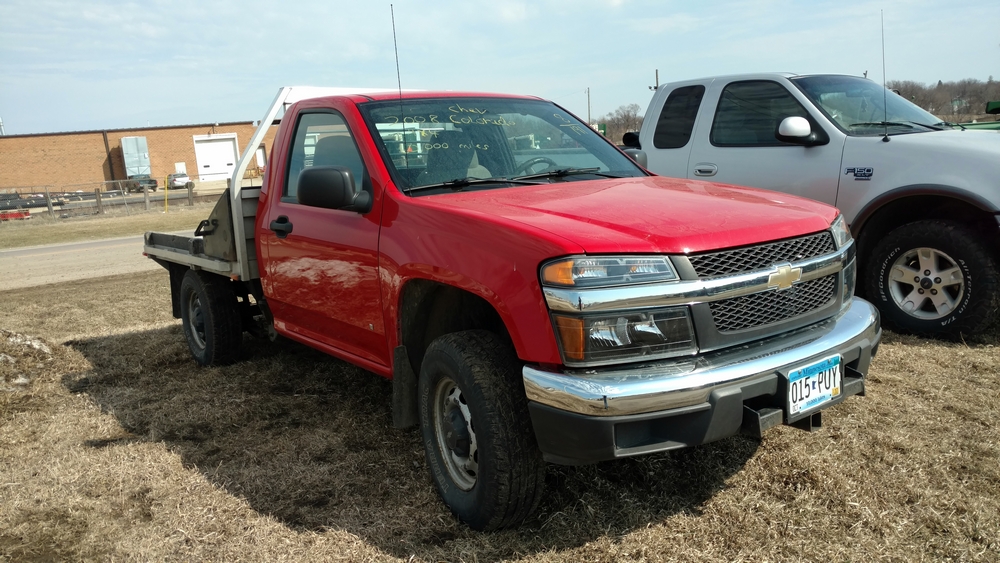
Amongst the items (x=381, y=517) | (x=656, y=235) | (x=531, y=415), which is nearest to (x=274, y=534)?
(x=381, y=517)

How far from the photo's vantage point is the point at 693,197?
3.48 metres

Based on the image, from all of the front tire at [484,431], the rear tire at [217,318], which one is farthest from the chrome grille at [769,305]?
the rear tire at [217,318]

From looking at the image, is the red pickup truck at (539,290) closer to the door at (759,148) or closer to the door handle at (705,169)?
the door at (759,148)

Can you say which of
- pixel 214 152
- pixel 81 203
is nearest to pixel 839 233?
pixel 81 203

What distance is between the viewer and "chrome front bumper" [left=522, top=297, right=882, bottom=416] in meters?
2.63

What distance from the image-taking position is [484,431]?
2.96m

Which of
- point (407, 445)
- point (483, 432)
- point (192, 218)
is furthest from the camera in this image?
point (192, 218)

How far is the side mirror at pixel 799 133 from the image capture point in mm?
5762

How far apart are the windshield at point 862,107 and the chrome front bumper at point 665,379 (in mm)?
3542

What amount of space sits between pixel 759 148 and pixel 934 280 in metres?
1.66

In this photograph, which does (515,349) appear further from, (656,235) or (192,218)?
(192,218)

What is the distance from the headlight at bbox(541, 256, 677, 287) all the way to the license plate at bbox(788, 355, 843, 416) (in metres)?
0.64

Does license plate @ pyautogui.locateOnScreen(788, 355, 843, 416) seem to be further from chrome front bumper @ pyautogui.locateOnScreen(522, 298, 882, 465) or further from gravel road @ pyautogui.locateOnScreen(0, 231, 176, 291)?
gravel road @ pyautogui.locateOnScreen(0, 231, 176, 291)

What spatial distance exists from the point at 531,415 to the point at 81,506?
2312 millimetres
